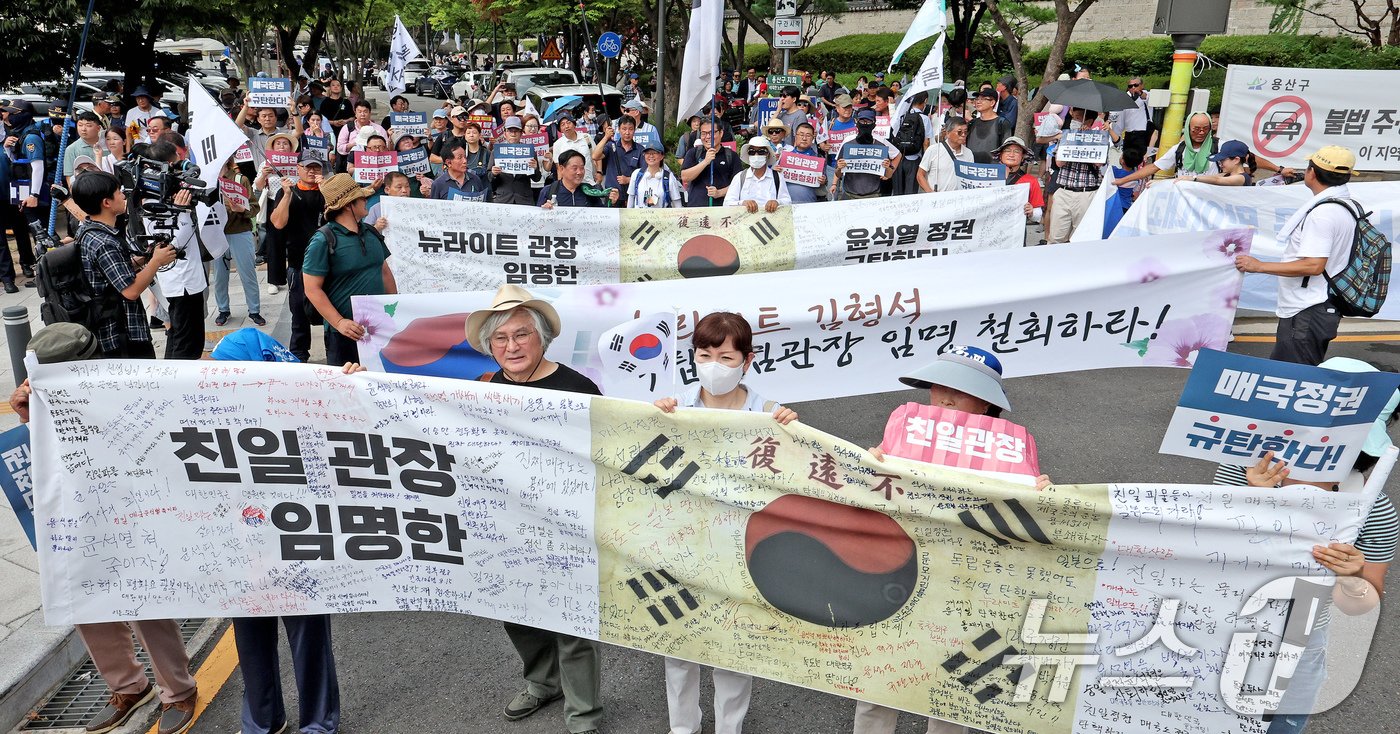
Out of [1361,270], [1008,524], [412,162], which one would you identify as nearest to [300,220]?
[412,162]

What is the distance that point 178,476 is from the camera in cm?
343

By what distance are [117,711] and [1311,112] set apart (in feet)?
39.8

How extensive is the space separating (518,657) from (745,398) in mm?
1594

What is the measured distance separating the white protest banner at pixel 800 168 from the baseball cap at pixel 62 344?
6419 mm

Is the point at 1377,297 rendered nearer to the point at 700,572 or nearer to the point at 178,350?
the point at 700,572

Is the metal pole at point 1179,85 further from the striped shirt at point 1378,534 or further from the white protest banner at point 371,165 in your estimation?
the striped shirt at point 1378,534

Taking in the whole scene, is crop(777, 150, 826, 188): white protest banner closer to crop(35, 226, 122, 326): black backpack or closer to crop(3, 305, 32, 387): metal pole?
crop(35, 226, 122, 326): black backpack

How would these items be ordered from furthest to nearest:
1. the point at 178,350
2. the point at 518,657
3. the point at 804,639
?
the point at 178,350
the point at 518,657
the point at 804,639

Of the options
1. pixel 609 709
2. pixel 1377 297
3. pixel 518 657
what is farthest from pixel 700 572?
pixel 1377 297

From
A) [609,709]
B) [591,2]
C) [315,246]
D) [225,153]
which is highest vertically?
[591,2]

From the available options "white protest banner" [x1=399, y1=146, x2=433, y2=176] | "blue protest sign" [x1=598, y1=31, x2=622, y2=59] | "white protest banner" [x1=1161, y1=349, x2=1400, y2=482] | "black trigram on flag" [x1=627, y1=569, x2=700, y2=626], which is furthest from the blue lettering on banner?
"blue protest sign" [x1=598, y1=31, x2=622, y2=59]

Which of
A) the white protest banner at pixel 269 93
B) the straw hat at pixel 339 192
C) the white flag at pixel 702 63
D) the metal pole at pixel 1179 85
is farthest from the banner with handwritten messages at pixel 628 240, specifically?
the metal pole at pixel 1179 85

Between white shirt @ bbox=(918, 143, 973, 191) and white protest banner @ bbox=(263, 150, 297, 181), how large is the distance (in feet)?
19.3

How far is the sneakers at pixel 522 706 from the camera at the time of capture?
3.79m
